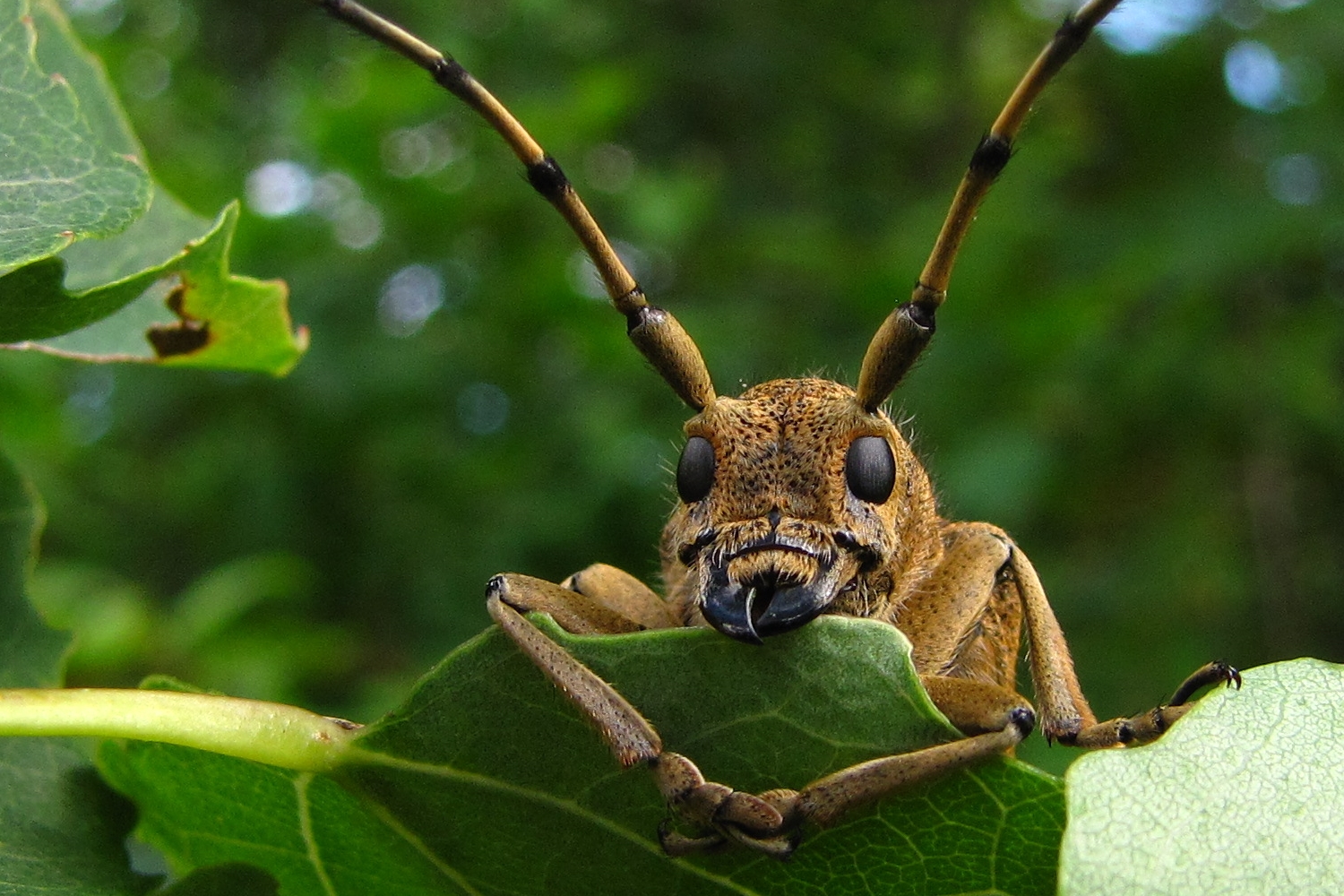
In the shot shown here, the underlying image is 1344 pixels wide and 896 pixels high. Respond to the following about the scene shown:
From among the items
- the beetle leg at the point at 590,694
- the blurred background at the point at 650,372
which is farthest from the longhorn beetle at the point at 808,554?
the blurred background at the point at 650,372

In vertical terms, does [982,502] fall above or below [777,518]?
below

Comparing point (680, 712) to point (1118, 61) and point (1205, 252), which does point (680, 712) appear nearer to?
point (1205, 252)

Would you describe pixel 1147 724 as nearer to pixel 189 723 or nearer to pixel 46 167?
pixel 189 723

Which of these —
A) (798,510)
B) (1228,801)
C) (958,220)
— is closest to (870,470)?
(798,510)

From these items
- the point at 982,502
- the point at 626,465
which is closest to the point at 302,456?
the point at 626,465

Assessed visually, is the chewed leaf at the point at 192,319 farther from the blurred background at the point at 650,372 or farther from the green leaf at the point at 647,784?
the blurred background at the point at 650,372

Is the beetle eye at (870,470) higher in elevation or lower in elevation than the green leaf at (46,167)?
lower
